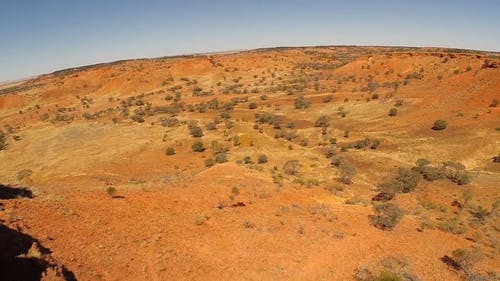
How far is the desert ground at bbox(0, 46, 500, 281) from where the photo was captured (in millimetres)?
11320

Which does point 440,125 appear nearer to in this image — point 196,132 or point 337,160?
point 337,160

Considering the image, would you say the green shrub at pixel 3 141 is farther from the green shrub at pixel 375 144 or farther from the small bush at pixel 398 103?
the small bush at pixel 398 103

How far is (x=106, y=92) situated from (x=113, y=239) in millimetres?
68131

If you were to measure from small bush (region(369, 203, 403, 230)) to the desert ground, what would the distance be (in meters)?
0.06

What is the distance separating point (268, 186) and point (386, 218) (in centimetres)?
536

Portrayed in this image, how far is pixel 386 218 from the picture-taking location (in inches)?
587

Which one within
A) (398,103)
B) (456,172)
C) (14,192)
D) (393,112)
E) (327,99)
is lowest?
A: (456,172)

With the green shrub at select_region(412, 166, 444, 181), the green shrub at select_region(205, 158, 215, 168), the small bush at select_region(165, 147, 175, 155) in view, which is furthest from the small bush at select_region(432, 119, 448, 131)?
the small bush at select_region(165, 147, 175, 155)

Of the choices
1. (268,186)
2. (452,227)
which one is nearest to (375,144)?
(268,186)

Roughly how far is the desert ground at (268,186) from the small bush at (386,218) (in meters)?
0.06

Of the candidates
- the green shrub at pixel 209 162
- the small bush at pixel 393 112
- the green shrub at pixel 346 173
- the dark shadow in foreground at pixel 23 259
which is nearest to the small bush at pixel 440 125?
the small bush at pixel 393 112

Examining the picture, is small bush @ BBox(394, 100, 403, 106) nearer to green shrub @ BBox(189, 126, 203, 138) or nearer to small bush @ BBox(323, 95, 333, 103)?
small bush @ BBox(323, 95, 333, 103)

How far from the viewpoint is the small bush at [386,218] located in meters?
14.8

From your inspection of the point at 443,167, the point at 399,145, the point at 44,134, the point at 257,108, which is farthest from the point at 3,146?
the point at 443,167
